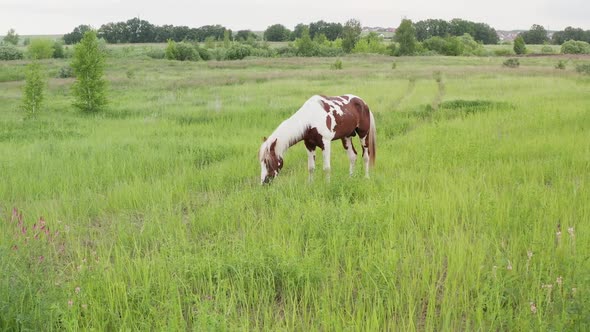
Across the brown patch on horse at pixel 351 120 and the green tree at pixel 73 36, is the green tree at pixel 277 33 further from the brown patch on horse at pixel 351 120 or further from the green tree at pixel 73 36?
the brown patch on horse at pixel 351 120

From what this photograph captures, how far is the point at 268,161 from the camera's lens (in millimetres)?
7574

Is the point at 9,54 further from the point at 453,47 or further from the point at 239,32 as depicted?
the point at 239,32

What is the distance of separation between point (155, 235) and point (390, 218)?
9.46 ft

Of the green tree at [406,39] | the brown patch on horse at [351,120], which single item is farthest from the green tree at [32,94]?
the green tree at [406,39]

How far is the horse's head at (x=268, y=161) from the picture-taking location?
7562 millimetres

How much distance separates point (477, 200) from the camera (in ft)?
19.3

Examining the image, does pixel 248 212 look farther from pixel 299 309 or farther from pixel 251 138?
pixel 251 138

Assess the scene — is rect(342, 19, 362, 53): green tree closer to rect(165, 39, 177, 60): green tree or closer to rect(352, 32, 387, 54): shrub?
rect(352, 32, 387, 54): shrub

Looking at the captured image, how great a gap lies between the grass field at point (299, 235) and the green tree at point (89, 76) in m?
7.75

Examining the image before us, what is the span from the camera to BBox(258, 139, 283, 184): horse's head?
24.8 feet

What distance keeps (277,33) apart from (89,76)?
130m

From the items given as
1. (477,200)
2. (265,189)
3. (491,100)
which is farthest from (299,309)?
(491,100)

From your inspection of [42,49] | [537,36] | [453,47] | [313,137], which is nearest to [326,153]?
[313,137]

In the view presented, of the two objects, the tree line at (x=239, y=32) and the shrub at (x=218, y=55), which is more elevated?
the tree line at (x=239, y=32)
